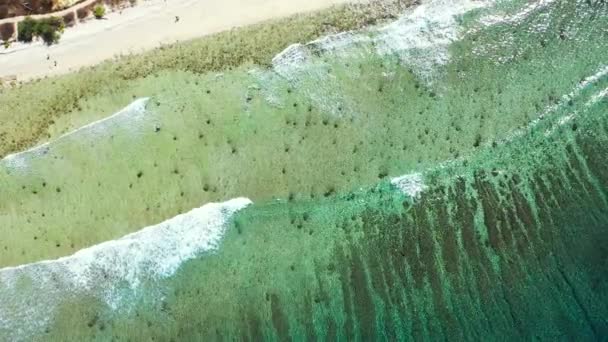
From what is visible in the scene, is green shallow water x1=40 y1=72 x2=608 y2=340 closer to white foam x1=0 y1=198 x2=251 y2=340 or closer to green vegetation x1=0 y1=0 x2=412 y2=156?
white foam x1=0 y1=198 x2=251 y2=340

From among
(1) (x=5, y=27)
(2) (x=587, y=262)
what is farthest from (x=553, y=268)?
(1) (x=5, y=27)

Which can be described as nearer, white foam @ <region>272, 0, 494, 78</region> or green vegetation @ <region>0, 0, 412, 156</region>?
green vegetation @ <region>0, 0, 412, 156</region>

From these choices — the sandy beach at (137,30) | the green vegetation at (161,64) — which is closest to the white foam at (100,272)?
the green vegetation at (161,64)

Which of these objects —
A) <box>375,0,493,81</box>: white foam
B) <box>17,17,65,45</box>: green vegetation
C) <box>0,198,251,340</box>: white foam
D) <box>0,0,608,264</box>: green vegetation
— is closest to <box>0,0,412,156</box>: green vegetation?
<box>0,0,608,264</box>: green vegetation

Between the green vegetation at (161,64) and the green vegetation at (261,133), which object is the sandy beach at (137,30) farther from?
the green vegetation at (261,133)

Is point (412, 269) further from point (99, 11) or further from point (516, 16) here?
point (99, 11)

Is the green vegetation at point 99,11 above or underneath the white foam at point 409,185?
above
